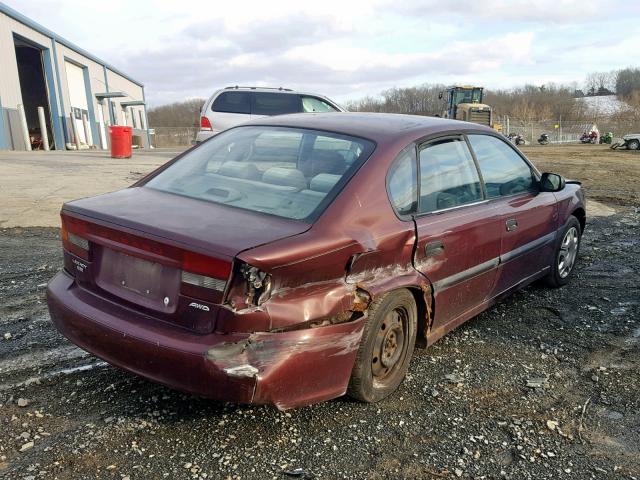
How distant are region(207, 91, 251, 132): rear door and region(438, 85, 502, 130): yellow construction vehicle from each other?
22826mm

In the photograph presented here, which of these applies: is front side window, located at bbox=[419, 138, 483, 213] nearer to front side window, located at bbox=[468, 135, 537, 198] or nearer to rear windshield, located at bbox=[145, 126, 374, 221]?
front side window, located at bbox=[468, 135, 537, 198]

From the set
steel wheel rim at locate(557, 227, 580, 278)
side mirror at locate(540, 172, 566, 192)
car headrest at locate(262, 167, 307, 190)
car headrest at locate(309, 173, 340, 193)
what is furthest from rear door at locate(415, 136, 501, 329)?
steel wheel rim at locate(557, 227, 580, 278)

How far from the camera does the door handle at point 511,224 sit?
3.88 meters

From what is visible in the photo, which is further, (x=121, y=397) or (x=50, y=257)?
(x=50, y=257)

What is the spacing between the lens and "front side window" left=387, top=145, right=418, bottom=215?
9.81 feet

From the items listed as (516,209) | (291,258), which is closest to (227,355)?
(291,258)

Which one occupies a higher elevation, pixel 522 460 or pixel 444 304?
pixel 444 304

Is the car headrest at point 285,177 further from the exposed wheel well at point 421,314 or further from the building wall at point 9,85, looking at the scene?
the building wall at point 9,85

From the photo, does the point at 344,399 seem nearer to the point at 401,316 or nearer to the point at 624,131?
the point at 401,316

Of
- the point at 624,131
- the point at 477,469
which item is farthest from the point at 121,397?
the point at 624,131

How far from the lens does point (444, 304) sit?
10.9ft

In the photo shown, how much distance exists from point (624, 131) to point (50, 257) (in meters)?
61.0

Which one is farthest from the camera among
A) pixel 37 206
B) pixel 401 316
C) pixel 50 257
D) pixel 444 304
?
pixel 37 206

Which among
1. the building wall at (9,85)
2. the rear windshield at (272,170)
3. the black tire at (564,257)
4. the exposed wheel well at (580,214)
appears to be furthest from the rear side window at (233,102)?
the building wall at (9,85)
